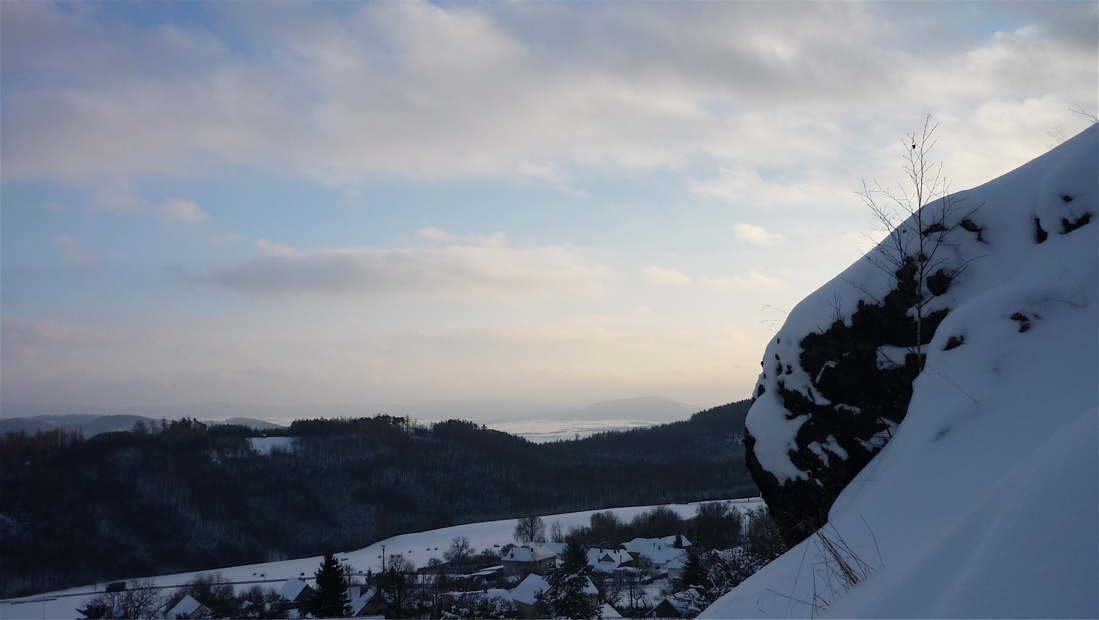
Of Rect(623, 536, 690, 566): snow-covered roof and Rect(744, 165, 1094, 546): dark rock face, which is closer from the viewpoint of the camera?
Rect(744, 165, 1094, 546): dark rock face

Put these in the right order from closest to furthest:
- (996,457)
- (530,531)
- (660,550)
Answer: (996,457)
(660,550)
(530,531)

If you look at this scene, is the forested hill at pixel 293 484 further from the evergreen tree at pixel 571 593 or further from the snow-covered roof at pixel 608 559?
the evergreen tree at pixel 571 593

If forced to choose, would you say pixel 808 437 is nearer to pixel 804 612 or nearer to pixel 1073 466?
pixel 804 612

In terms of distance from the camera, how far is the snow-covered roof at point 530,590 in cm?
2953

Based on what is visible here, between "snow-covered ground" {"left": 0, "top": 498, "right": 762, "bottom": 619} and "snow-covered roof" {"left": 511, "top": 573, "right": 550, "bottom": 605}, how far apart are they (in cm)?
2393

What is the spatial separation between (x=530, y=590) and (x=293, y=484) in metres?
69.2

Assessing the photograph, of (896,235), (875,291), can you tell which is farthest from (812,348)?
(896,235)

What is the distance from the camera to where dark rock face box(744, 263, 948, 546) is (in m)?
8.05

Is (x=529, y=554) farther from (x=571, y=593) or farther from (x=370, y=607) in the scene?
(x=571, y=593)

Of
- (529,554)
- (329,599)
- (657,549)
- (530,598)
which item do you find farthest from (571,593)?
(657,549)

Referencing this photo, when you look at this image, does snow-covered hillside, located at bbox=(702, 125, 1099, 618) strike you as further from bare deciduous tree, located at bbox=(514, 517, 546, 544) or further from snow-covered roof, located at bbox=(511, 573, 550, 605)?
bare deciduous tree, located at bbox=(514, 517, 546, 544)

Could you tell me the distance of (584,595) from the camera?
2450 centimetres

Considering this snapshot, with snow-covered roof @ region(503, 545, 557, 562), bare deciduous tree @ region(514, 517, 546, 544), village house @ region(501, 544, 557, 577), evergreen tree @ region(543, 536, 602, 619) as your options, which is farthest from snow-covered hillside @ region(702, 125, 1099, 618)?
bare deciduous tree @ region(514, 517, 546, 544)

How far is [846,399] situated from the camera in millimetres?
8484
